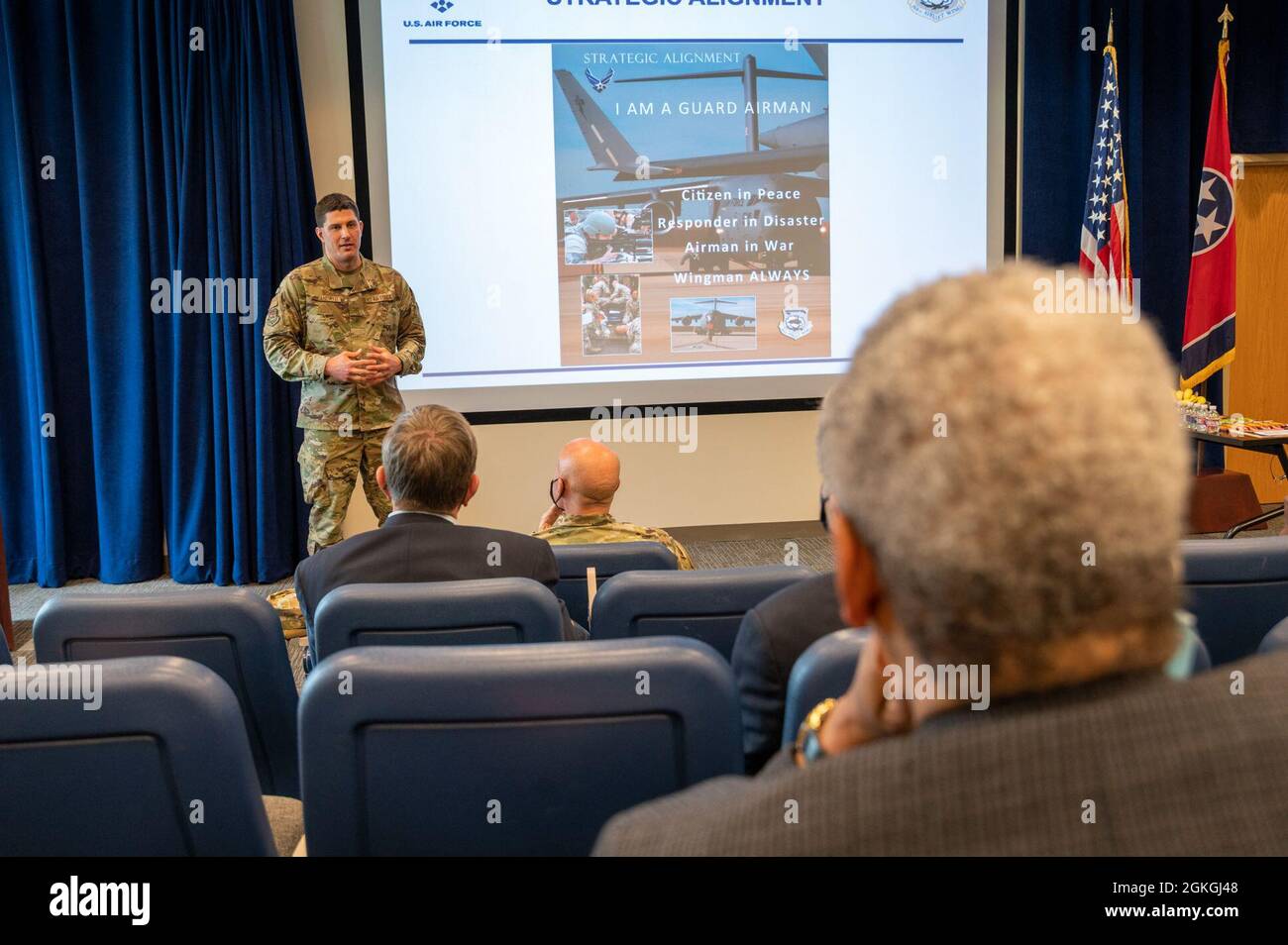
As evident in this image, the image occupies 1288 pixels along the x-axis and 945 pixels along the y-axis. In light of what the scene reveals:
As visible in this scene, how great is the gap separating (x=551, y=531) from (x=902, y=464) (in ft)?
7.99

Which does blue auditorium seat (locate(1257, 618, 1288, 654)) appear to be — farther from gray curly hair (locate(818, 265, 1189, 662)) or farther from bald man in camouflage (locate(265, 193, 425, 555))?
bald man in camouflage (locate(265, 193, 425, 555))

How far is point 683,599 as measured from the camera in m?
2.07

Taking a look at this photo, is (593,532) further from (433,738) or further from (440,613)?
(433,738)

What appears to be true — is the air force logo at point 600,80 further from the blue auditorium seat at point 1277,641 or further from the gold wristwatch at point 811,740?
the gold wristwatch at point 811,740

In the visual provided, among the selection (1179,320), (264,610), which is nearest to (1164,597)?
(264,610)

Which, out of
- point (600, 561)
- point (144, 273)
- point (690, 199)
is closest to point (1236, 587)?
point (600, 561)

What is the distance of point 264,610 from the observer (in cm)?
190

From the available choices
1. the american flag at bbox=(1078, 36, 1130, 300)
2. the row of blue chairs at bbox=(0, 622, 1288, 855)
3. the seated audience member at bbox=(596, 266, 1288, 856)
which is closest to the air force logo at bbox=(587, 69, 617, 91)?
the american flag at bbox=(1078, 36, 1130, 300)

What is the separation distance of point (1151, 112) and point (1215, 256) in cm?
83

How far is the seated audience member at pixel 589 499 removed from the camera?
2934 mm

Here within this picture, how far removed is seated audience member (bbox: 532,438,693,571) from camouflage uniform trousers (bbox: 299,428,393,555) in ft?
6.36

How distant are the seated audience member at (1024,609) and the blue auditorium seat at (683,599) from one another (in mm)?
1380

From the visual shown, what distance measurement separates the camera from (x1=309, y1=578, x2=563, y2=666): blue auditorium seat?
1825 mm
